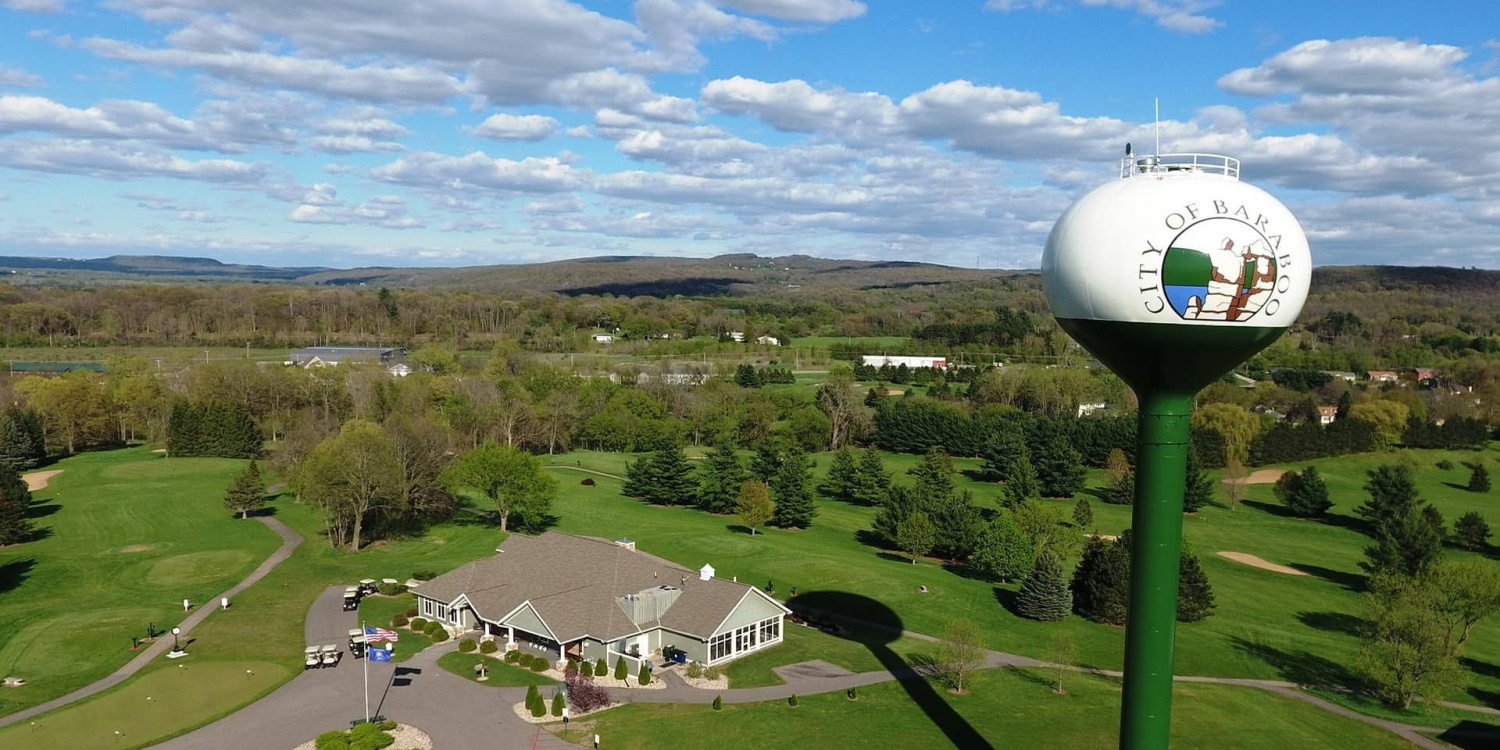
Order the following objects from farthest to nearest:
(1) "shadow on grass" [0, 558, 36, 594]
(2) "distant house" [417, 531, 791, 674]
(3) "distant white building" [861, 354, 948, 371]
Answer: (3) "distant white building" [861, 354, 948, 371] → (1) "shadow on grass" [0, 558, 36, 594] → (2) "distant house" [417, 531, 791, 674]

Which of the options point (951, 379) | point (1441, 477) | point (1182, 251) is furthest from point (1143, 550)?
point (951, 379)

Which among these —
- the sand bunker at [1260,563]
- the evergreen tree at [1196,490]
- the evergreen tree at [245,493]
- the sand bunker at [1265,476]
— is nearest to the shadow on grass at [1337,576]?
the sand bunker at [1260,563]

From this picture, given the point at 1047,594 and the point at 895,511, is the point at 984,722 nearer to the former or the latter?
the point at 1047,594

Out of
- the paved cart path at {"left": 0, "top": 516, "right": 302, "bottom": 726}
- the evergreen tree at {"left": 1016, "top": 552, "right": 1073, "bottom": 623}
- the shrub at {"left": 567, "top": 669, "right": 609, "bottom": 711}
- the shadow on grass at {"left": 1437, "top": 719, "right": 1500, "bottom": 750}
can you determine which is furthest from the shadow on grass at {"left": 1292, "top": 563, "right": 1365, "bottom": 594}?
the paved cart path at {"left": 0, "top": 516, "right": 302, "bottom": 726}

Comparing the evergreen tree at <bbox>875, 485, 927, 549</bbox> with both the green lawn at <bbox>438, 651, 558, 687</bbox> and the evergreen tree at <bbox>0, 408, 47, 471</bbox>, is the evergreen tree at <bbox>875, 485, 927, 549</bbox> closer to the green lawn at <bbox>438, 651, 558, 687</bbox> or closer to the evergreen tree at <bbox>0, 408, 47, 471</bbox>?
the green lawn at <bbox>438, 651, 558, 687</bbox>

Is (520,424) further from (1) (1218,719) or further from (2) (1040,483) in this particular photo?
(1) (1218,719)

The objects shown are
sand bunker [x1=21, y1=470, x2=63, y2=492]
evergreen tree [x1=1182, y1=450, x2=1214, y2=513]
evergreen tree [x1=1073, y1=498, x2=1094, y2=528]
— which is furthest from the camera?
evergreen tree [x1=1182, y1=450, x2=1214, y2=513]
